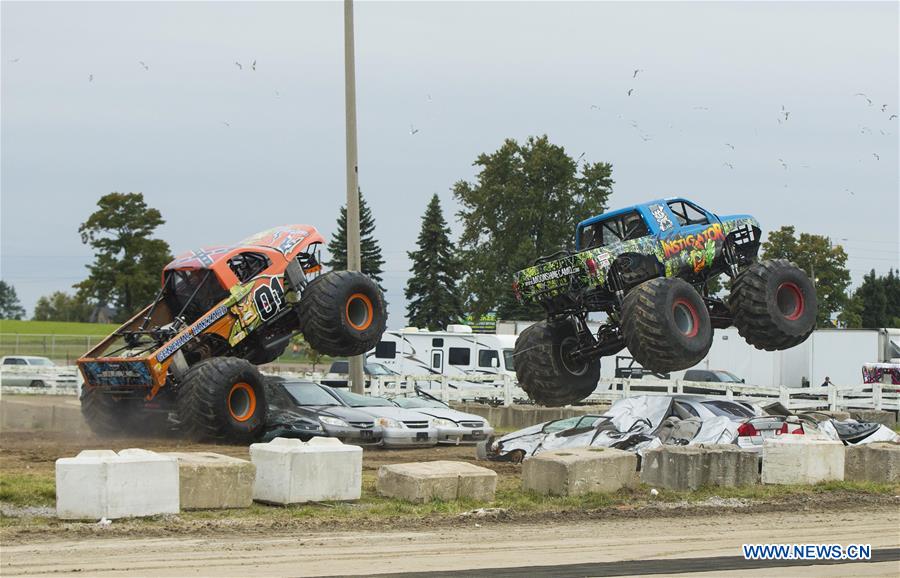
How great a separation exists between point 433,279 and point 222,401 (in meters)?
56.4

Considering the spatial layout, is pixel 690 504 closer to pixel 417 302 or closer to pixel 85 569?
pixel 85 569

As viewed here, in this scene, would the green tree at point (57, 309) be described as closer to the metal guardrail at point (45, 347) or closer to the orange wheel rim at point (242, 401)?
the metal guardrail at point (45, 347)

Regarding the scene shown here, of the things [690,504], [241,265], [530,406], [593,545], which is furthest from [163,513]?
[530,406]

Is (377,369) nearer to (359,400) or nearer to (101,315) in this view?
(359,400)

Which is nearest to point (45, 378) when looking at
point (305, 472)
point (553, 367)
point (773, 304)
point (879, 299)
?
point (553, 367)

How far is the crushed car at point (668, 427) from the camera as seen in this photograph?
16312mm

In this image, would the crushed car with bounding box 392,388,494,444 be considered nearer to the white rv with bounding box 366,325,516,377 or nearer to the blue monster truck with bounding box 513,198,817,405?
the blue monster truck with bounding box 513,198,817,405

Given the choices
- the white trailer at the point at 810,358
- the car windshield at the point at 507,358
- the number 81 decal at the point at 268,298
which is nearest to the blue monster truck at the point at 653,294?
the number 81 decal at the point at 268,298

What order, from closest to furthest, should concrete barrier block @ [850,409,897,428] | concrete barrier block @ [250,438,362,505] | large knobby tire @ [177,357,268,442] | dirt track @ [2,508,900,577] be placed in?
1. dirt track @ [2,508,900,577]
2. concrete barrier block @ [250,438,362,505]
3. large knobby tire @ [177,357,268,442]
4. concrete barrier block @ [850,409,897,428]

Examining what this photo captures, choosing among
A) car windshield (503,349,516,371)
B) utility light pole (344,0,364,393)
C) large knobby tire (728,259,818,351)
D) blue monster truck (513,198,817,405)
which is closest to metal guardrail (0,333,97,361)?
car windshield (503,349,516,371)

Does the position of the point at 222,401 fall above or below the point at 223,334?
below

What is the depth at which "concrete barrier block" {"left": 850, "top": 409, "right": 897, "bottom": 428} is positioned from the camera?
94.5ft

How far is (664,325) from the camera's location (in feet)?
59.9

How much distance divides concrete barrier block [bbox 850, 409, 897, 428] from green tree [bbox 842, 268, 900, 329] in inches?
1821
